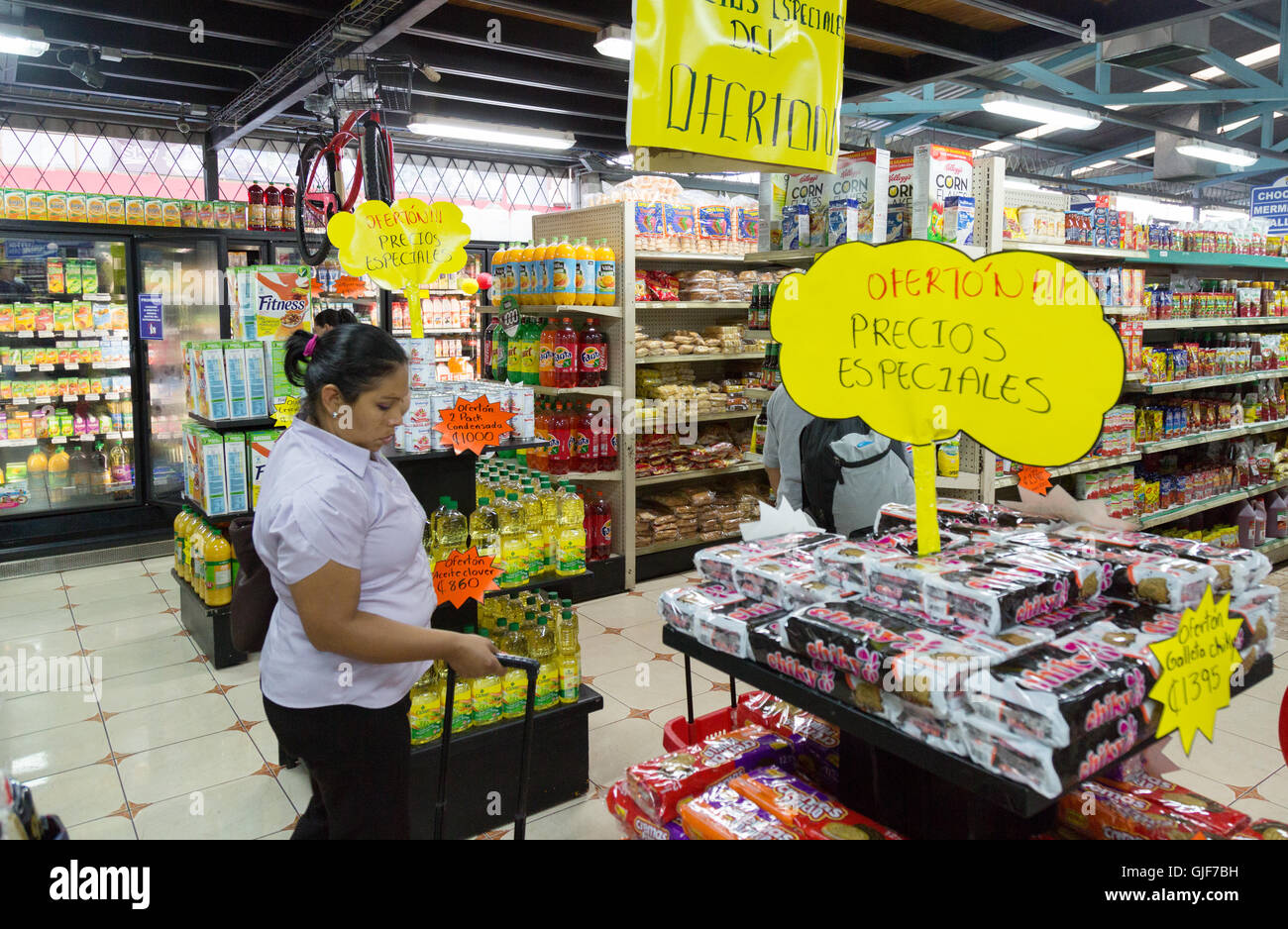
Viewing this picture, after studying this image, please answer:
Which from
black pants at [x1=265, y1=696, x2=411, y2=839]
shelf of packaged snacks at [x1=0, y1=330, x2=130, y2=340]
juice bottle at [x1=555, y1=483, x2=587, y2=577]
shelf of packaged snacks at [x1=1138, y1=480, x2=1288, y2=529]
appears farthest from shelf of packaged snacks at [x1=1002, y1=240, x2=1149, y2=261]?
shelf of packaged snacks at [x1=0, y1=330, x2=130, y2=340]

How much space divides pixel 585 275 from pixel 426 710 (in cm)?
307

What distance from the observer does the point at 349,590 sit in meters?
1.74

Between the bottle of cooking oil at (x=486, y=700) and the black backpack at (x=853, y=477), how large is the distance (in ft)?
4.30

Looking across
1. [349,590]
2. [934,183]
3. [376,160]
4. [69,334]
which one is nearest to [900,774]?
[349,590]

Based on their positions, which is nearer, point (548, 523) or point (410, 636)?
point (410, 636)

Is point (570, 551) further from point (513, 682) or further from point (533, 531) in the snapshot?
point (513, 682)

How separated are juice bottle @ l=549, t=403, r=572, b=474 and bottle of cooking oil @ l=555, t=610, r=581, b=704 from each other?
2.42 metres

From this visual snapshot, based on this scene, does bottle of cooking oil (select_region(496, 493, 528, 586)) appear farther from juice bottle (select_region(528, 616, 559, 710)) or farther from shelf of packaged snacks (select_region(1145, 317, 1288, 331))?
shelf of packaged snacks (select_region(1145, 317, 1288, 331))

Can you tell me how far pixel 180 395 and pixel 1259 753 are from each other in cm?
774

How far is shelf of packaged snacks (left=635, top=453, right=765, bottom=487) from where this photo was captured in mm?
5777

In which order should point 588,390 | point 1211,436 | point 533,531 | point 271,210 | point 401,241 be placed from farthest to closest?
point 271,210 < point 1211,436 < point 588,390 < point 401,241 < point 533,531

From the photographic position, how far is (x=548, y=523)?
3379mm
